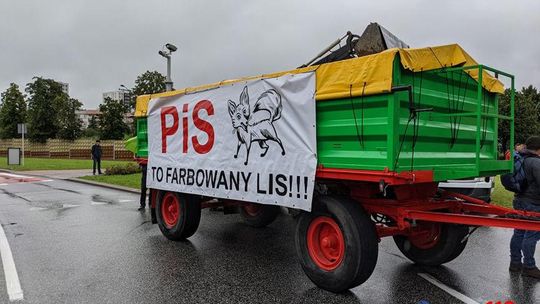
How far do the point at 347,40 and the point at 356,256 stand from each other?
2542 mm

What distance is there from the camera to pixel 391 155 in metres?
4.12

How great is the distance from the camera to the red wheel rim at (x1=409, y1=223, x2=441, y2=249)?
18.4 feet

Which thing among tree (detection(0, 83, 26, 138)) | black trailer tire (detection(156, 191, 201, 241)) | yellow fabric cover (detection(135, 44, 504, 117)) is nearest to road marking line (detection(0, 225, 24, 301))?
black trailer tire (detection(156, 191, 201, 241))

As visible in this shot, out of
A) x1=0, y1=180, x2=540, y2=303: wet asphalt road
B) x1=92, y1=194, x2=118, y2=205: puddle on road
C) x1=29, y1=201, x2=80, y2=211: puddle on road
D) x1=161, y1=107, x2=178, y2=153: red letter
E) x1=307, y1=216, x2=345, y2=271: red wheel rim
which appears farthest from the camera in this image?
x1=92, y1=194, x2=118, y2=205: puddle on road

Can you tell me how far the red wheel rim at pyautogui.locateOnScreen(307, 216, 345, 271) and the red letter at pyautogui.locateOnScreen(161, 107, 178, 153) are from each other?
2.90m

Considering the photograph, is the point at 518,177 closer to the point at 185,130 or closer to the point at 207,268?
the point at 207,268

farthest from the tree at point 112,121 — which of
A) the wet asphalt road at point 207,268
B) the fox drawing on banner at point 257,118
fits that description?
the fox drawing on banner at point 257,118

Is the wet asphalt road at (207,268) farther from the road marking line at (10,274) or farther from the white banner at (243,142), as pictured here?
the white banner at (243,142)

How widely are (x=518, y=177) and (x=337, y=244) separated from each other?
94.9 inches

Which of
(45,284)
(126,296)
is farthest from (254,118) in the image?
(45,284)

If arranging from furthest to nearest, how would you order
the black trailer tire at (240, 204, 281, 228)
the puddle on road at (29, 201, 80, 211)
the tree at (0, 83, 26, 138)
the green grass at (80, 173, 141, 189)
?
the tree at (0, 83, 26, 138) → the green grass at (80, 173, 141, 189) → the puddle on road at (29, 201, 80, 211) → the black trailer tire at (240, 204, 281, 228)

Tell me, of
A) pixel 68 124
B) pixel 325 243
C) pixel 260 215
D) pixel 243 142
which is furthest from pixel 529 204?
pixel 68 124

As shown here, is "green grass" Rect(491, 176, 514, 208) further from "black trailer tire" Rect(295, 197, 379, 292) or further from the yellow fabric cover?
"black trailer tire" Rect(295, 197, 379, 292)

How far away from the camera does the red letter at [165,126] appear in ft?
22.5
